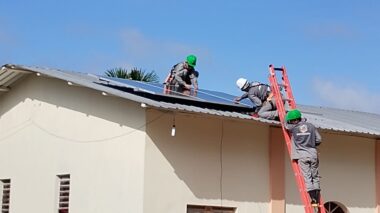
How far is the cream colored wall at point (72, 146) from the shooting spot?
14719 mm

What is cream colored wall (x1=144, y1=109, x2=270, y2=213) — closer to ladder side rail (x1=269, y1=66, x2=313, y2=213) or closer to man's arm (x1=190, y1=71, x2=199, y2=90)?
man's arm (x1=190, y1=71, x2=199, y2=90)

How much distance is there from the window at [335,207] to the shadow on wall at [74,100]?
5.44m

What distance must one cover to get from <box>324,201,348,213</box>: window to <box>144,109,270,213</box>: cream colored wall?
219cm

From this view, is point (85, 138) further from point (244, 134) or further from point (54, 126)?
point (244, 134)

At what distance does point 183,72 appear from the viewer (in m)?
15.9

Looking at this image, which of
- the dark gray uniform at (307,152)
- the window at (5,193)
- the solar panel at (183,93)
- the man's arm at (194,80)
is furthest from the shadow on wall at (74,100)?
the dark gray uniform at (307,152)

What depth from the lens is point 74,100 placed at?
16.1 metres

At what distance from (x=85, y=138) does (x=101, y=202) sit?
1.46 meters

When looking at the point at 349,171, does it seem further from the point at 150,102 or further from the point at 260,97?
the point at 150,102

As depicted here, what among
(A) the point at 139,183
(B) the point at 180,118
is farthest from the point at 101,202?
(B) the point at 180,118

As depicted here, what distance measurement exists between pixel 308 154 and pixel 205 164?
2.76 metres

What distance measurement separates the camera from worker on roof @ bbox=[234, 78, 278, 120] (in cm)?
→ 1512

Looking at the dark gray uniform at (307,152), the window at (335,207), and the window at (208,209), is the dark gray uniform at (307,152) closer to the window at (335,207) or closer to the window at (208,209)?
the window at (208,209)

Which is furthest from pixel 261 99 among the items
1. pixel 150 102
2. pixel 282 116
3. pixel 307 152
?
pixel 150 102
